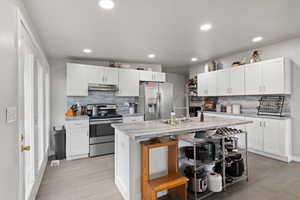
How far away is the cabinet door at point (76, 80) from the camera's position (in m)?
3.86

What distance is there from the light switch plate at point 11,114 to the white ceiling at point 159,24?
1.39 metres

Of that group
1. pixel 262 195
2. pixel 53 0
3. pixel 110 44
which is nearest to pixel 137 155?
pixel 262 195

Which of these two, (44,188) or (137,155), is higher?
(137,155)

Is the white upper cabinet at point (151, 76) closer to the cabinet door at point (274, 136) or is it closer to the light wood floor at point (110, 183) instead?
the light wood floor at point (110, 183)

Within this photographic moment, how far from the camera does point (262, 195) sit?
210 centimetres

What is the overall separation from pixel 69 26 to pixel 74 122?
212 centimetres

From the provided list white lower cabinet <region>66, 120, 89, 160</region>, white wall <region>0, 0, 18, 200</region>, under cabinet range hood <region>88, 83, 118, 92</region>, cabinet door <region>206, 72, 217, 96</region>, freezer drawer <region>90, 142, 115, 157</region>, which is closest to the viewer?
white wall <region>0, 0, 18, 200</region>

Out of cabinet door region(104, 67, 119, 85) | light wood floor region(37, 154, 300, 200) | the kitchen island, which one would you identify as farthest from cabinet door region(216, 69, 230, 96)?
cabinet door region(104, 67, 119, 85)

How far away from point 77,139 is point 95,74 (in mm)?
1751

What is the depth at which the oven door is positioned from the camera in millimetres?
3695

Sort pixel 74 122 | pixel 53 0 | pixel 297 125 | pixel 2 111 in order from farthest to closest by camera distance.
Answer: pixel 74 122
pixel 297 125
pixel 53 0
pixel 2 111

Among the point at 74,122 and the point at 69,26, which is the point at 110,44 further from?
the point at 74,122

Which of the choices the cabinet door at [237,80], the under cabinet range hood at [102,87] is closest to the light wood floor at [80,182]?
the under cabinet range hood at [102,87]

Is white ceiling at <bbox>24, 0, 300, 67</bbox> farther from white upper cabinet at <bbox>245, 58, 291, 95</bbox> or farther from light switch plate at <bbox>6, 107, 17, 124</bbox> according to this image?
light switch plate at <bbox>6, 107, 17, 124</bbox>
